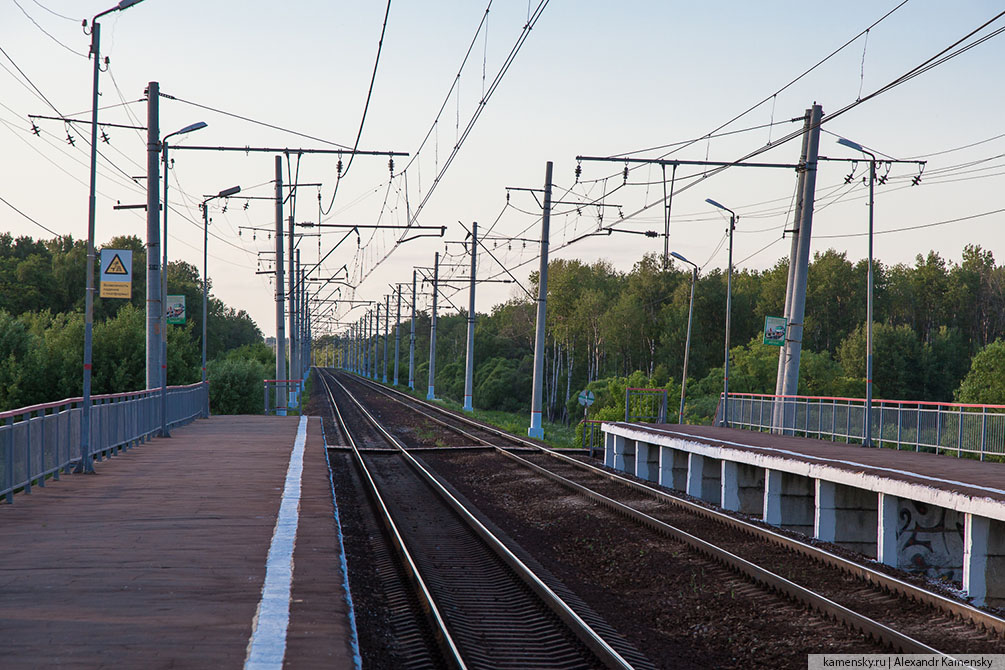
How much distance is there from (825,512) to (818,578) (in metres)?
4.21

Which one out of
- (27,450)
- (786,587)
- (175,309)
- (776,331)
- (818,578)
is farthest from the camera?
(175,309)

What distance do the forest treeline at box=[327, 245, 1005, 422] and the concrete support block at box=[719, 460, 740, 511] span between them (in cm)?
5661

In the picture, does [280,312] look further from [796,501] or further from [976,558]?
[976,558]

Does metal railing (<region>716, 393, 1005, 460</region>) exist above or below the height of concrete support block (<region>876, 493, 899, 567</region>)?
above

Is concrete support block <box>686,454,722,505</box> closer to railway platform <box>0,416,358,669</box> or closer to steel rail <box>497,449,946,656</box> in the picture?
steel rail <box>497,449,946,656</box>

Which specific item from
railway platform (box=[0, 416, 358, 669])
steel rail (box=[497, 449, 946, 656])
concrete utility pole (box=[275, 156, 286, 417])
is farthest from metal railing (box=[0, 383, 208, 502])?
concrete utility pole (box=[275, 156, 286, 417])

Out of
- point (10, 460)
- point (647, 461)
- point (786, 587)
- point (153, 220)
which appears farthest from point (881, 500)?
point (153, 220)

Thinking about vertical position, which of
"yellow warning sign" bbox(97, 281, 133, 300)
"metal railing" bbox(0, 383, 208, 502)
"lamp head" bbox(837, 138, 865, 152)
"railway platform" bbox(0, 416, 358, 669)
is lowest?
"railway platform" bbox(0, 416, 358, 669)

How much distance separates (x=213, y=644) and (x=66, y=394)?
42.3 meters

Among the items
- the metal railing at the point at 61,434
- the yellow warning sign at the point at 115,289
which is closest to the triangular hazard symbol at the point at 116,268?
the yellow warning sign at the point at 115,289

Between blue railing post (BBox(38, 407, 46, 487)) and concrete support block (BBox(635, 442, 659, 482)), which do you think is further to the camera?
concrete support block (BBox(635, 442, 659, 482))

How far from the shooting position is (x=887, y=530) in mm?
14289

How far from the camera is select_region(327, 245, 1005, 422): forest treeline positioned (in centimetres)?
8331

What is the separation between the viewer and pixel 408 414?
50781 millimetres
